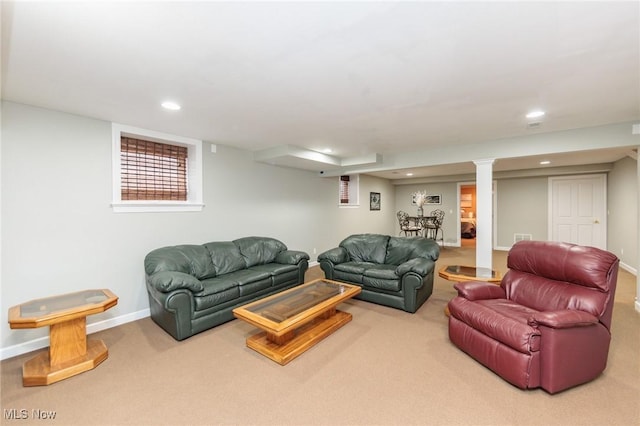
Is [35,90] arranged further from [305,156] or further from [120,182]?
[305,156]

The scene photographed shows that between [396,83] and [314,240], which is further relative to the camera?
[314,240]

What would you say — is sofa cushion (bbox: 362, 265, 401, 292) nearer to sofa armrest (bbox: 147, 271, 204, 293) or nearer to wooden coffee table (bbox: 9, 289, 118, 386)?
sofa armrest (bbox: 147, 271, 204, 293)

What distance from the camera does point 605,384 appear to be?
6.76 feet

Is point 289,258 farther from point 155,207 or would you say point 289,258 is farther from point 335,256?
point 155,207

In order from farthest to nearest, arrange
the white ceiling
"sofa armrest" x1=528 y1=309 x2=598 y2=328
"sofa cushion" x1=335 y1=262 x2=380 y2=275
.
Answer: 1. "sofa cushion" x1=335 y1=262 x2=380 y2=275
2. "sofa armrest" x1=528 y1=309 x2=598 y2=328
3. the white ceiling

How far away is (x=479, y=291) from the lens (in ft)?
8.75

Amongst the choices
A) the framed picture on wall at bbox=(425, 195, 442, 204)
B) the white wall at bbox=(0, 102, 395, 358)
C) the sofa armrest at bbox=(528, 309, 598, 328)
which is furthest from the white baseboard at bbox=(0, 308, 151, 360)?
the framed picture on wall at bbox=(425, 195, 442, 204)

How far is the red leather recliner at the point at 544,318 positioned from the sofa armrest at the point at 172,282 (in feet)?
8.36

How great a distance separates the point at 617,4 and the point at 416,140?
9.12ft

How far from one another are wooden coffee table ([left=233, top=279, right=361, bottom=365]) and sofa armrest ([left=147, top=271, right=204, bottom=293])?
0.56 metres

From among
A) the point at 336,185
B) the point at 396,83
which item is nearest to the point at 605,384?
the point at 396,83

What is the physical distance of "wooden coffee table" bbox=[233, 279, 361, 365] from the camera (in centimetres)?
241

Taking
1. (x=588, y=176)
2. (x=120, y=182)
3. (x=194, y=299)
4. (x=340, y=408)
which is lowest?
(x=340, y=408)

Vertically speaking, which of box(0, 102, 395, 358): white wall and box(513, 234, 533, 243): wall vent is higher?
box(0, 102, 395, 358): white wall
